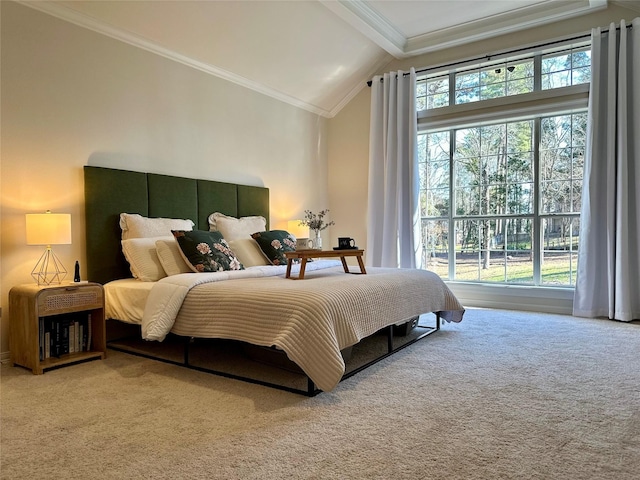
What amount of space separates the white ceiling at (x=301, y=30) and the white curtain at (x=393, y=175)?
17.4 inches

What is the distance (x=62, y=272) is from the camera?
3467mm

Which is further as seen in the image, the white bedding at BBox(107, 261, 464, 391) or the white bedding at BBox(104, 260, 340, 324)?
the white bedding at BBox(104, 260, 340, 324)

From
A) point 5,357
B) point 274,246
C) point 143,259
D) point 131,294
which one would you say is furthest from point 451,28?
point 5,357

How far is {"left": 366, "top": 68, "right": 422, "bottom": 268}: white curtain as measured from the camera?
5.62 m

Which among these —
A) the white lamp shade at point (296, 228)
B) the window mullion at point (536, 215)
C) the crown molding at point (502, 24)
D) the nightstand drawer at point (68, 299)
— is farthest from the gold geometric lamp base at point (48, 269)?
the window mullion at point (536, 215)

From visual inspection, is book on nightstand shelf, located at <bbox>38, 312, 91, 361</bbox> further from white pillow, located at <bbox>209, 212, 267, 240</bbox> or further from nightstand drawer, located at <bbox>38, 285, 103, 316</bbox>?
white pillow, located at <bbox>209, 212, 267, 240</bbox>

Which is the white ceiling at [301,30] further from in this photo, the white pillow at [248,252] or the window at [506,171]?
the white pillow at [248,252]

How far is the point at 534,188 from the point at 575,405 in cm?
334

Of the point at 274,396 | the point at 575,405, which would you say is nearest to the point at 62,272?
the point at 274,396

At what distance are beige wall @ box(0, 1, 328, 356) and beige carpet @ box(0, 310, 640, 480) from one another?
1.21 meters

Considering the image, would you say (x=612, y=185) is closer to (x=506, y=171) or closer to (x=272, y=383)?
(x=506, y=171)

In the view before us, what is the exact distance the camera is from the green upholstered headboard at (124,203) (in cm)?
361

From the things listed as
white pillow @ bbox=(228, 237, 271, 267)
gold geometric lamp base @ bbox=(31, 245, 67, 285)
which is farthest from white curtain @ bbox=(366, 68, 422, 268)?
gold geometric lamp base @ bbox=(31, 245, 67, 285)

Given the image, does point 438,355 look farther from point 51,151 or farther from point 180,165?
point 51,151
